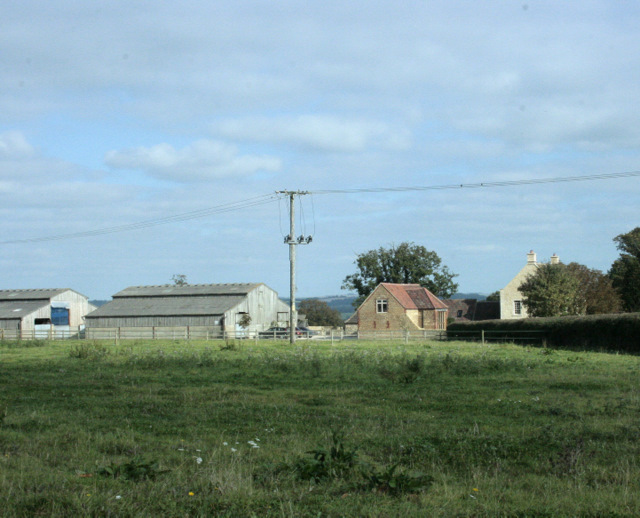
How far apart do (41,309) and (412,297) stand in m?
45.9

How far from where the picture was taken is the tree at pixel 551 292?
181ft

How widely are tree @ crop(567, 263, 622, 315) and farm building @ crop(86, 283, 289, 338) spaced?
34047 mm

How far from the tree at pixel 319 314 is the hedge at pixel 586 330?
96.0m

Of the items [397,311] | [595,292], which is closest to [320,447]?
[595,292]

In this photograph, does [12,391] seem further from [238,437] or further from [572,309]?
[572,309]

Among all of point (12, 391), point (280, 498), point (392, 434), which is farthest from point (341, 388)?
point (280, 498)

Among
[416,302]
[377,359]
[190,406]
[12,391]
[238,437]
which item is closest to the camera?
[238,437]

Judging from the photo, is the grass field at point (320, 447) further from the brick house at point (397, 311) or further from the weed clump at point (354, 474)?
the brick house at point (397, 311)

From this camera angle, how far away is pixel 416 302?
3226 inches

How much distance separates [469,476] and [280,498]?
7.98 feet

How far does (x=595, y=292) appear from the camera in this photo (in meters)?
64.3

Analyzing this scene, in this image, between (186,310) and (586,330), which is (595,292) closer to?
(586,330)

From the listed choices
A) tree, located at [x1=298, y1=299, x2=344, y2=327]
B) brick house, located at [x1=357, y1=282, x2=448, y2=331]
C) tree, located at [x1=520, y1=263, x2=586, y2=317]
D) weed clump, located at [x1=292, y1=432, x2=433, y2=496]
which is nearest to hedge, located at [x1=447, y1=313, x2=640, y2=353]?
tree, located at [x1=520, y1=263, x2=586, y2=317]

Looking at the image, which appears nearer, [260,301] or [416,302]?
[260,301]
